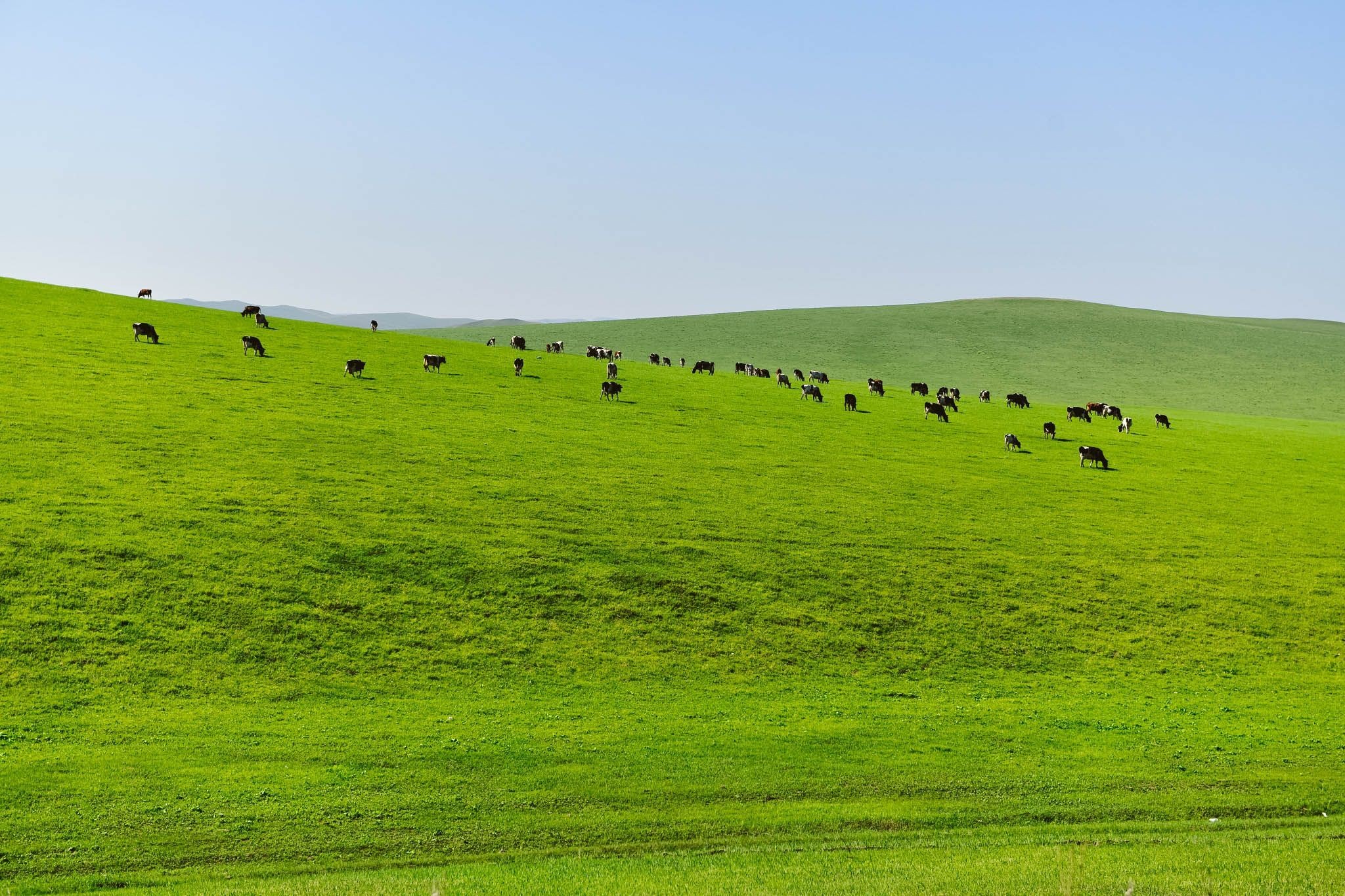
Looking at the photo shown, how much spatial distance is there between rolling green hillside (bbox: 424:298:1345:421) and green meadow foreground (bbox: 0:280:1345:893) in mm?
48761

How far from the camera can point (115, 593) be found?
26000 millimetres

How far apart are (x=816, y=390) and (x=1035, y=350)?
68461mm

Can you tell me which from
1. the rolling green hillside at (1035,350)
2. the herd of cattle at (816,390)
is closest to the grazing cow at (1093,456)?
the herd of cattle at (816,390)

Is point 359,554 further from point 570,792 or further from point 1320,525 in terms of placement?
point 1320,525

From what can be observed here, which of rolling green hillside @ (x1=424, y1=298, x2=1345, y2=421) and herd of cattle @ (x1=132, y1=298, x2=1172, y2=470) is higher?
rolling green hillside @ (x1=424, y1=298, x2=1345, y2=421)

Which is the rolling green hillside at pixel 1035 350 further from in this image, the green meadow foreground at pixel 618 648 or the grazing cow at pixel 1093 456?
the green meadow foreground at pixel 618 648

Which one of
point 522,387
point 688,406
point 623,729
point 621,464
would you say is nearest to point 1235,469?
point 688,406

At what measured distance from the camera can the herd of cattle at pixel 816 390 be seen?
56781mm

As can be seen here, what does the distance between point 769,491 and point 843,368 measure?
70.4 meters

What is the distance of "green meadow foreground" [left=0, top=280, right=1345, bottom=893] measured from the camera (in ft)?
53.5

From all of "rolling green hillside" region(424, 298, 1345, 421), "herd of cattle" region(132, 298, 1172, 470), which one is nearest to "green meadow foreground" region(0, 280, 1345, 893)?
"herd of cattle" region(132, 298, 1172, 470)

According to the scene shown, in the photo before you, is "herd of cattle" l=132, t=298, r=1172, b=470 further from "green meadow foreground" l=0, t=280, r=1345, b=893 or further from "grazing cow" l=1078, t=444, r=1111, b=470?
"green meadow foreground" l=0, t=280, r=1345, b=893

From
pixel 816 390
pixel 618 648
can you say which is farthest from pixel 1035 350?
pixel 618 648

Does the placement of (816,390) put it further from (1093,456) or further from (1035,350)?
(1035,350)
